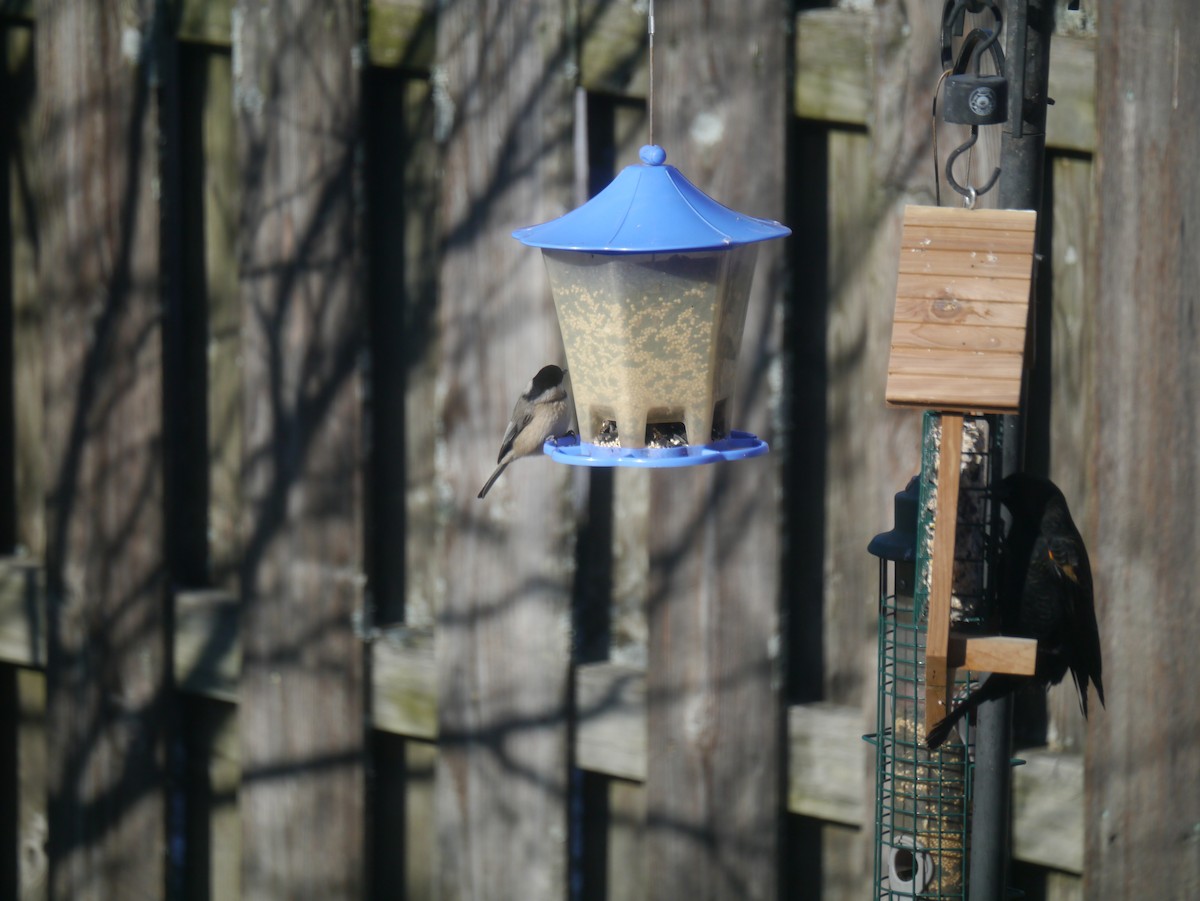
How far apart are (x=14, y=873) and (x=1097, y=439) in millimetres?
3586

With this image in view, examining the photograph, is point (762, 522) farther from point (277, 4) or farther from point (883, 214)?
point (277, 4)

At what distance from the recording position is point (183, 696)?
4211 mm

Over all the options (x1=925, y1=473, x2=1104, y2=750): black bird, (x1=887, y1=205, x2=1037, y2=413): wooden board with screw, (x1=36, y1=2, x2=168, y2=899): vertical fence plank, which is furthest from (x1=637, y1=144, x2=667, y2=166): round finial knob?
(x1=36, y1=2, x2=168, y2=899): vertical fence plank

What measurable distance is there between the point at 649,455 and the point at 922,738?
31.7 inches

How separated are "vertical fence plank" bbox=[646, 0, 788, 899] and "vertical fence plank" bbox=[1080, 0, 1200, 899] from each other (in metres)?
0.67

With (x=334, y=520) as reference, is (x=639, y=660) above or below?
below

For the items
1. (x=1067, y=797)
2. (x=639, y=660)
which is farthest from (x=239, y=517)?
(x=1067, y=797)

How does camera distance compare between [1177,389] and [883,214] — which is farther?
[883,214]

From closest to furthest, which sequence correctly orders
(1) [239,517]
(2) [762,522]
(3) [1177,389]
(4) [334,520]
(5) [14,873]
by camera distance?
(3) [1177,389]
(2) [762,522]
(4) [334,520]
(1) [239,517]
(5) [14,873]

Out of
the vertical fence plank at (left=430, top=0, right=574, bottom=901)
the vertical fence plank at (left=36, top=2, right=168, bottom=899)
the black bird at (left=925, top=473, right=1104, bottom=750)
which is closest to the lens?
the black bird at (left=925, top=473, right=1104, bottom=750)

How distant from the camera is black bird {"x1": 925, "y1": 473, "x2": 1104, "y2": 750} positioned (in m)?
2.56

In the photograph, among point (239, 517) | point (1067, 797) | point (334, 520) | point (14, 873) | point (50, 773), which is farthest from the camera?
point (14, 873)

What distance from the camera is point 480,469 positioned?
3580 mm

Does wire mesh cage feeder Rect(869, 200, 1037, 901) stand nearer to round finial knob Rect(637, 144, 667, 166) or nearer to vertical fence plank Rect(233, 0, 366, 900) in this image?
round finial knob Rect(637, 144, 667, 166)
